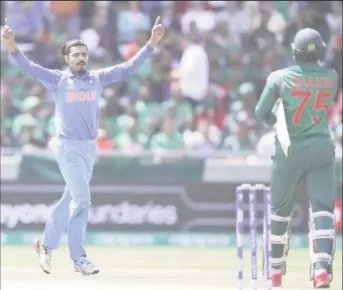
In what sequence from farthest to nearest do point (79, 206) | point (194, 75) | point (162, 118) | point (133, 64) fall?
point (194, 75) → point (162, 118) → point (133, 64) → point (79, 206)

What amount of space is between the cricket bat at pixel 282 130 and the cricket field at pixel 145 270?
4.25ft

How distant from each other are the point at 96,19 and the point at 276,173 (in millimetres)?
11043

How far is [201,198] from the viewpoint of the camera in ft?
61.0

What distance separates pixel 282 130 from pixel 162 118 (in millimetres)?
8314

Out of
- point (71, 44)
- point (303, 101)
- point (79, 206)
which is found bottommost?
point (79, 206)

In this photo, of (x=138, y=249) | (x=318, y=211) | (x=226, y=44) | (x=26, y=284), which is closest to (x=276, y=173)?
(x=318, y=211)

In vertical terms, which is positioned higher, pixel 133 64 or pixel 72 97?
pixel 133 64

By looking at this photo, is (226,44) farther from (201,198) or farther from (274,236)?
(274,236)

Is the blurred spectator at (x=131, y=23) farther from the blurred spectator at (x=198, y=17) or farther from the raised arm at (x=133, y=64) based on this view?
the raised arm at (x=133, y=64)

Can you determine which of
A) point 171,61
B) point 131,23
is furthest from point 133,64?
point 131,23

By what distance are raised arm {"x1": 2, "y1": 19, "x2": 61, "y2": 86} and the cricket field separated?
1.91 meters

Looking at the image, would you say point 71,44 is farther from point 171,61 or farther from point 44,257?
point 171,61

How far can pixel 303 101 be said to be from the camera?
38.6 ft

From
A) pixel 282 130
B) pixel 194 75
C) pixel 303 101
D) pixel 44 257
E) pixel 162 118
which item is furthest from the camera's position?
pixel 194 75
